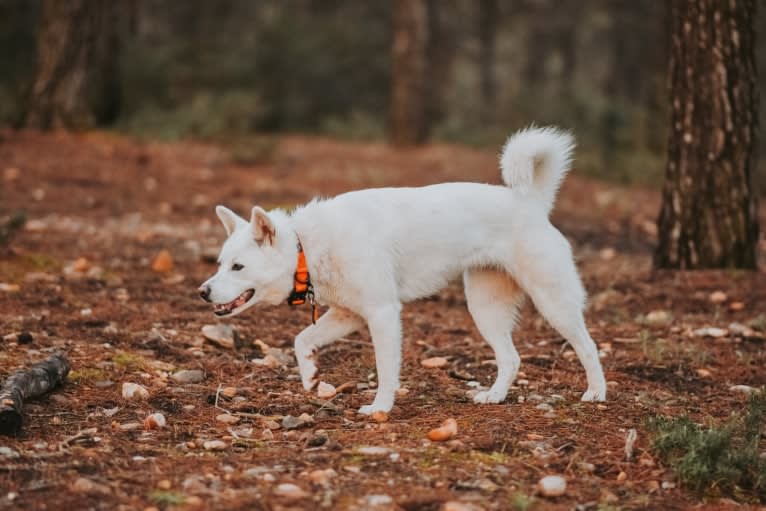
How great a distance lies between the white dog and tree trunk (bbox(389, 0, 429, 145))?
12.7m

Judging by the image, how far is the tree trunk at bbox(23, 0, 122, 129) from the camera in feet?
42.4

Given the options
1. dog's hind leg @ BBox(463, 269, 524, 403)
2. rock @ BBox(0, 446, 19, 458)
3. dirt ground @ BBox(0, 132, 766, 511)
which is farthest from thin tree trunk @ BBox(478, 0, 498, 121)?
rock @ BBox(0, 446, 19, 458)

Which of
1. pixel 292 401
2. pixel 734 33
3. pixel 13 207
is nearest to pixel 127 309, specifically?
pixel 292 401

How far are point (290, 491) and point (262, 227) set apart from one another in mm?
1616

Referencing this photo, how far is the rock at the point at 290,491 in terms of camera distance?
11.6ft

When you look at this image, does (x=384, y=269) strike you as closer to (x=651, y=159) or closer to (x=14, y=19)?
(x=651, y=159)

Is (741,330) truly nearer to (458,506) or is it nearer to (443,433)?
(443,433)

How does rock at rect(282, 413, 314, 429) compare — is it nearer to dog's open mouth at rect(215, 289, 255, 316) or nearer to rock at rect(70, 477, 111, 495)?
dog's open mouth at rect(215, 289, 255, 316)

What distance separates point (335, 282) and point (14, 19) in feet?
56.1

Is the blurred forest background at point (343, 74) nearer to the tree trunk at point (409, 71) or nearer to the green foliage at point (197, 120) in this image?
the green foliage at point (197, 120)

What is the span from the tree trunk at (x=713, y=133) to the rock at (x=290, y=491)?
17.0 feet

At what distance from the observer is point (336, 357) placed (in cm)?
606

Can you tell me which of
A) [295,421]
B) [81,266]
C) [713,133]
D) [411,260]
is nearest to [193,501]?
[295,421]

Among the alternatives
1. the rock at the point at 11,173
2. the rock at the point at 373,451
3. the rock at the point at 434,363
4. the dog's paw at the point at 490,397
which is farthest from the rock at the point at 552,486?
the rock at the point at 11,173
